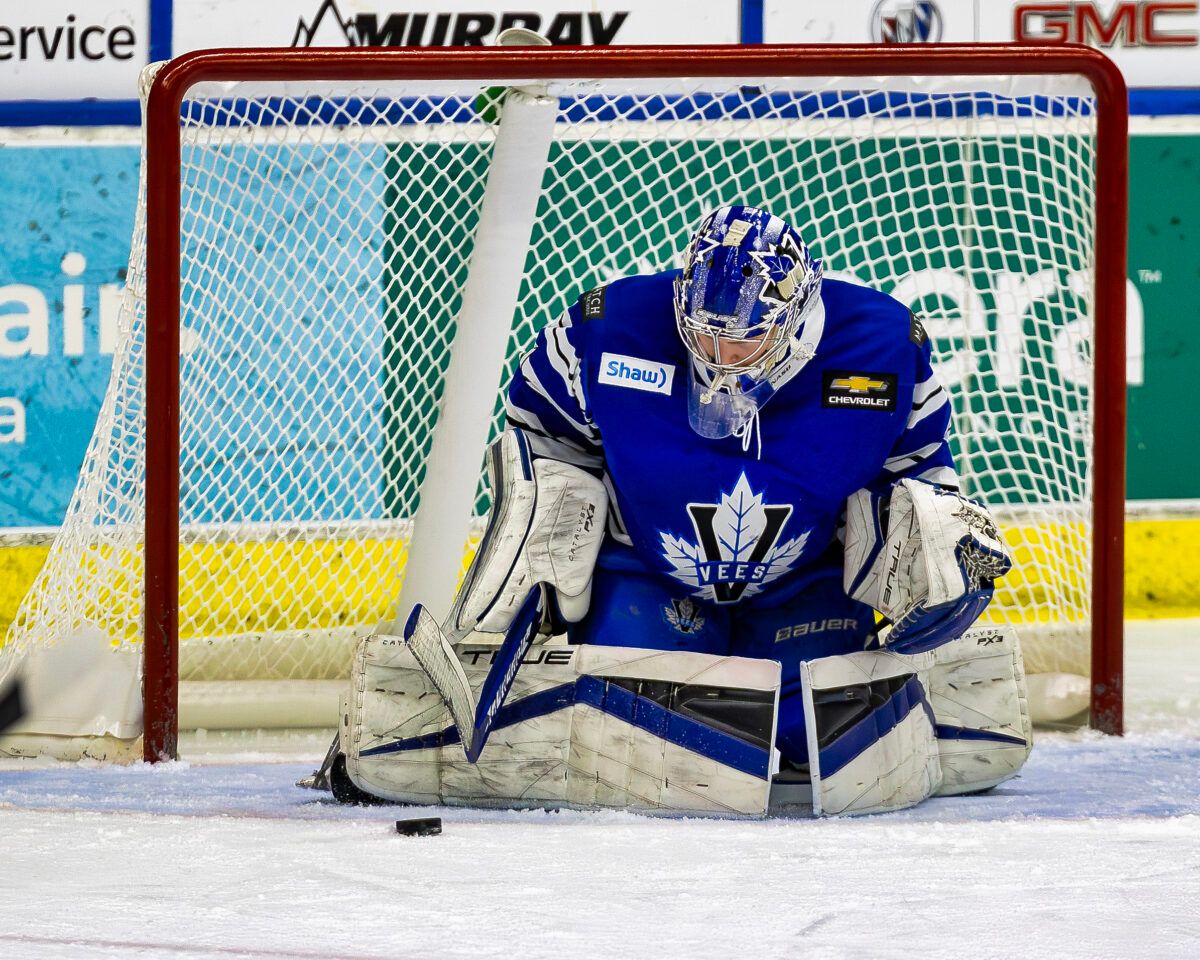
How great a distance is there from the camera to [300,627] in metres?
3.55

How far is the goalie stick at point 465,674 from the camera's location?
7.71 ft

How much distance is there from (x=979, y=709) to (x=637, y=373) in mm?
763

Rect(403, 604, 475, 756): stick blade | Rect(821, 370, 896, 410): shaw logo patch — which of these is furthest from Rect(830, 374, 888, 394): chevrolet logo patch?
Rect(403, 604, 475, 756): stick blade

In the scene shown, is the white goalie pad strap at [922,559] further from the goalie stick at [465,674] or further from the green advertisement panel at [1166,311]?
the green advertisement panel at [1166,311]

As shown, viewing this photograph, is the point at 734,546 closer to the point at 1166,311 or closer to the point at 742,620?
the point at 742,620

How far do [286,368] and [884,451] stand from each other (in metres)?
1.52

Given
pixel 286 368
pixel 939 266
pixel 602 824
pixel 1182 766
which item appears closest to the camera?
pixel 602 824

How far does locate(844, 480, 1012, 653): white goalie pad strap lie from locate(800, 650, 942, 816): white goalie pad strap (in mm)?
67

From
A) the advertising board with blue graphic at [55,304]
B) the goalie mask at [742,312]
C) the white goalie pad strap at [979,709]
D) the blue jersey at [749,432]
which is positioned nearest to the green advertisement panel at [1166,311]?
the white goalie pad strap at [979,709]

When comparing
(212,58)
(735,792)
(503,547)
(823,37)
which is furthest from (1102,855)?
(823,37)

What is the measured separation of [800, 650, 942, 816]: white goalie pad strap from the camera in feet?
7.57

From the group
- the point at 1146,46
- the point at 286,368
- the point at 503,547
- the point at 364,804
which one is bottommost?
the point at 364,804

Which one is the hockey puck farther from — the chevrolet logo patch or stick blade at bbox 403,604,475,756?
the chevrolet logo patch

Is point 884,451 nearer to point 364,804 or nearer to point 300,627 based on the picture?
point 364,804
